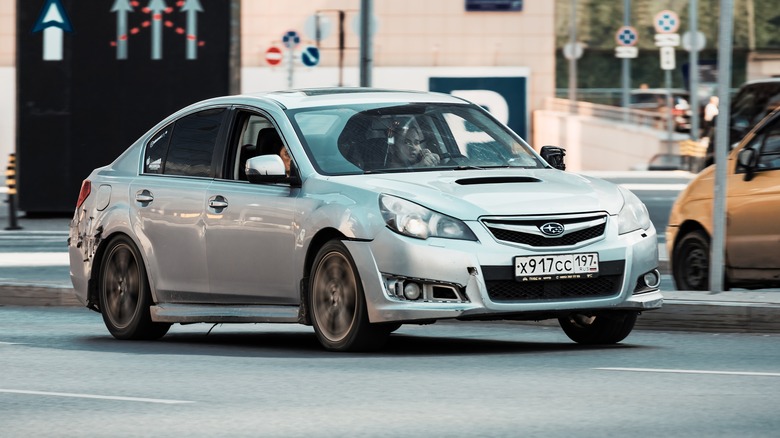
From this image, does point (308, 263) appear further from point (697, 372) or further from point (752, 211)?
point (752, 211)

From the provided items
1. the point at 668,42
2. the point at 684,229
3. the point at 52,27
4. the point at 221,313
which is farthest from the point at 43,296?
the point at 668,42

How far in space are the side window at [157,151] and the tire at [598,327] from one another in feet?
9.70

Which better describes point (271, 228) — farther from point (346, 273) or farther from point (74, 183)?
point (74, 183)

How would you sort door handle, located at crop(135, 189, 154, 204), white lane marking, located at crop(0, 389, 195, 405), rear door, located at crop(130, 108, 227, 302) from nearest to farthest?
white lane marking, located at crop(0, 389, 195, 405) < rear door, located at crop(130, 108, 227, 302) < door handle, located at crop(135, 189, 154, 204)

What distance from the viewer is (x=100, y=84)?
1131 inches

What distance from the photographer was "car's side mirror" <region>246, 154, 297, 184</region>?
35.7 ft

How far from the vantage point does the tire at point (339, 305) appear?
10.3 metres

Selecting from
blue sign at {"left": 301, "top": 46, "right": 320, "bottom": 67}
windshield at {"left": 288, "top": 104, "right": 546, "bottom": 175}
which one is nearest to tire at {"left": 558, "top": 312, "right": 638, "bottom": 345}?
windshield at {"left": 288, "top": 104, "right": 546, "bottom": 175}

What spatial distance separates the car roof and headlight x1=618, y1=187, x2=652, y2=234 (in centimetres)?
153

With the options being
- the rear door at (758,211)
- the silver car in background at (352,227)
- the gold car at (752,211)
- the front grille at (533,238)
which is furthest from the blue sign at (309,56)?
the front grille at (533,238)

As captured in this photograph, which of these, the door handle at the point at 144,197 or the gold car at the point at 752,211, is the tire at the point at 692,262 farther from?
the door handle at the point at 144,197

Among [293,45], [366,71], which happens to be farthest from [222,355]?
[293,45]

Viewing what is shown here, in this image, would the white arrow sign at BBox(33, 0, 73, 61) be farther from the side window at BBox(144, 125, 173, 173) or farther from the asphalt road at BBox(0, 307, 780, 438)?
the asphalt road at BBox(0, 307, 780, 438)

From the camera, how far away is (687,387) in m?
8.54
